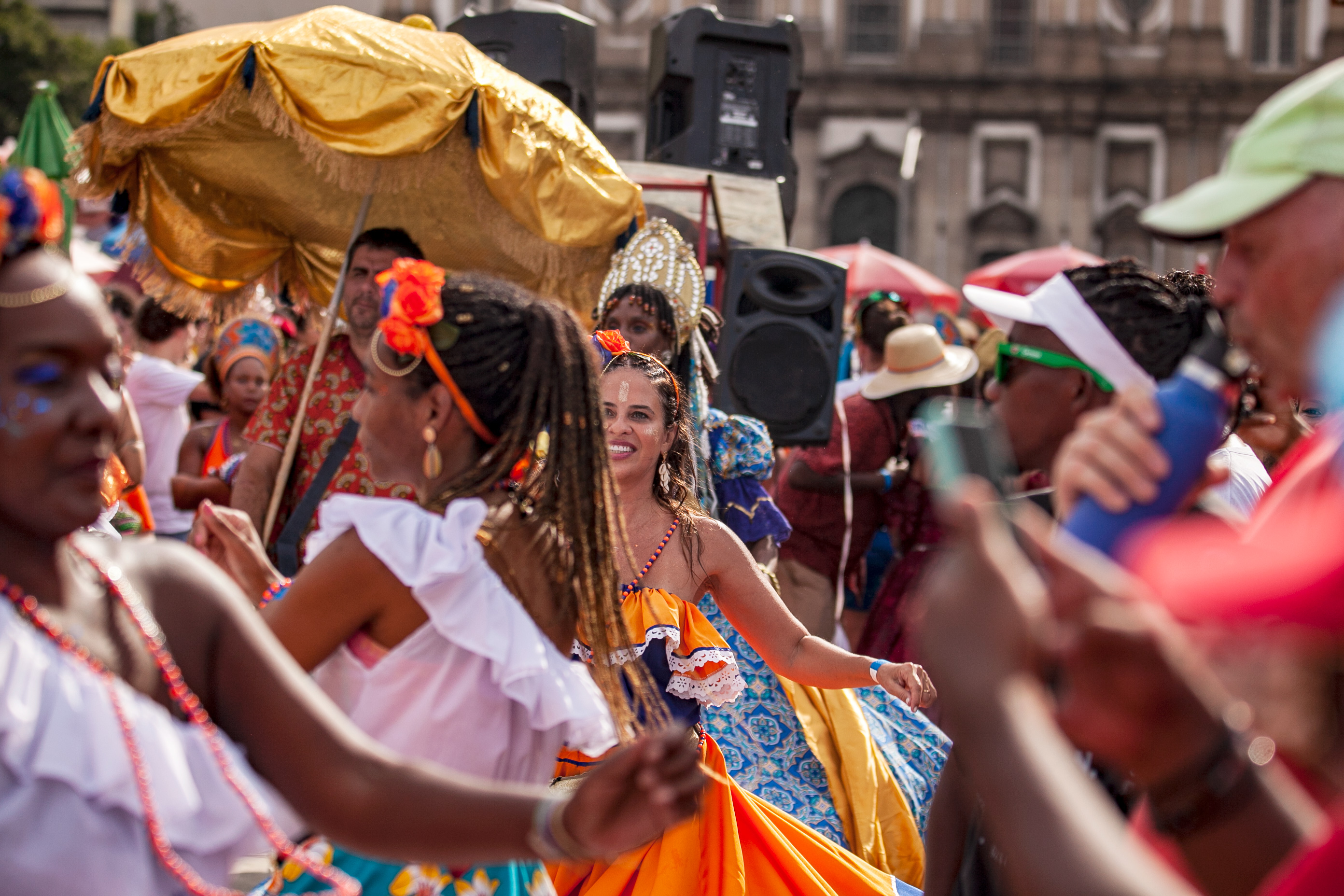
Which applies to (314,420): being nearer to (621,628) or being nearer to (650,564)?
(650,564)

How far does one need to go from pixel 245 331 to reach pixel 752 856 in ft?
14.7

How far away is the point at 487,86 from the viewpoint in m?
4.73

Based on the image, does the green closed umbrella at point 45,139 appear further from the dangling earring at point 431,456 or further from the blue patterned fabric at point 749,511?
the dangling earring at point 431,456

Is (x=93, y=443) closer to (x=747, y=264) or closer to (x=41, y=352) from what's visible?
(x=41, y=352)

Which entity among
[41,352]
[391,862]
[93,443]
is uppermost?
[41,352]

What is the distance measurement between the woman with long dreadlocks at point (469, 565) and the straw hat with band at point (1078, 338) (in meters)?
0.79

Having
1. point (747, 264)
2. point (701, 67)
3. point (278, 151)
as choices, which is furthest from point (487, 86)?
point (701, 67)

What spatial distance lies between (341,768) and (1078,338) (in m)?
1.25

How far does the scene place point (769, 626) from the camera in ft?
11.1

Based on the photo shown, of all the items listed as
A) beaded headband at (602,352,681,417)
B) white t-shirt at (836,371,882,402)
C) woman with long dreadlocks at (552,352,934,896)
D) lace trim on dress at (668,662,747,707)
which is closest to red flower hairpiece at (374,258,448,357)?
woman with long dreadlocks at (552,352,934,896)

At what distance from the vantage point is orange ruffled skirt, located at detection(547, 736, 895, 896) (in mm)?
3088

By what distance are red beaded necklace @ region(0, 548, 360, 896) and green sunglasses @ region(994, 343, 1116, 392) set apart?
4.76 ft

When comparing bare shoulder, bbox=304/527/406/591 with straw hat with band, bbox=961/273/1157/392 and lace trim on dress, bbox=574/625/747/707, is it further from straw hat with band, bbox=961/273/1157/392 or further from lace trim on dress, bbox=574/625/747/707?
lace trim on dress, bbox=574/625/747/707

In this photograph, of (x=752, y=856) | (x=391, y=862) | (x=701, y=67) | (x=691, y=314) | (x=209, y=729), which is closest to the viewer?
(x=209, y=729)
